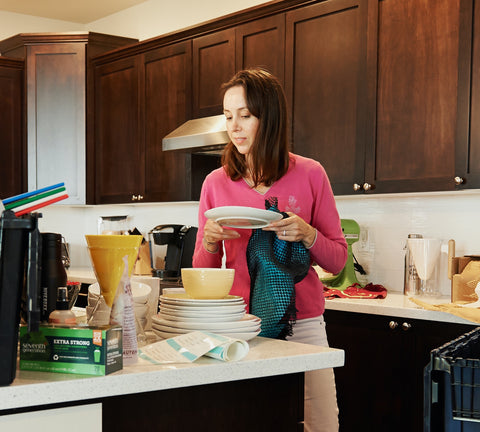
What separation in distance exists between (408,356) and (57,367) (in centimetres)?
192

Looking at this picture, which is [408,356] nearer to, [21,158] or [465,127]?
[465,127]

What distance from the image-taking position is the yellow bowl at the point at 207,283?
162 centimetres

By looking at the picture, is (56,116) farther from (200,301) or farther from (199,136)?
(200,301)

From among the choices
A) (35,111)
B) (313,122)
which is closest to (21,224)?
(313,122)

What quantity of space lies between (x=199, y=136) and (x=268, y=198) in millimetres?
1944

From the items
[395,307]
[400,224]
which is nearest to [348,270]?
[400,224]

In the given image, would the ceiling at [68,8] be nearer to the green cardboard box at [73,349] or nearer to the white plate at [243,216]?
the white plate at [243,216]

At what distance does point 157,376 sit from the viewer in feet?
4.25

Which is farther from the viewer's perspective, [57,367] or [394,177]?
[394,177]

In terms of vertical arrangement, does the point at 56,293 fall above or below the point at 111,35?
below

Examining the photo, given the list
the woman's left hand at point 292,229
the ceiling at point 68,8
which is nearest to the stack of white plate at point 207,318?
the woman's left hand at point 292,229

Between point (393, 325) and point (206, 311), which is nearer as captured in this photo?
point (206, 311)

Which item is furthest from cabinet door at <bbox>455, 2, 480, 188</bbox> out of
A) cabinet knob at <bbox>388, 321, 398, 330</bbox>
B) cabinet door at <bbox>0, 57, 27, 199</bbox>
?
cabinet door at <bbox>0, 57, 27, 199</bbox>

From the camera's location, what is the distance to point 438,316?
275cm
